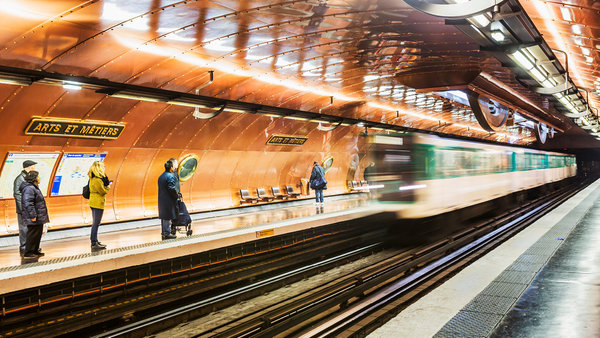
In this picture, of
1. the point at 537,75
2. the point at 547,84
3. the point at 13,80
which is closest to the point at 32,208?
the point at 13,80

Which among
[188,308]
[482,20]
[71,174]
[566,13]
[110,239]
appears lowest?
[188,308]

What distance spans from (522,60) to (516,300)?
5.76 meters

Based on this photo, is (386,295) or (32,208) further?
(32,208)

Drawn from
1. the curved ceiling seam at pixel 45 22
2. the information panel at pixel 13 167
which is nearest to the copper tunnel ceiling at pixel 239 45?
the curved ceiling seam at pixel 45 22

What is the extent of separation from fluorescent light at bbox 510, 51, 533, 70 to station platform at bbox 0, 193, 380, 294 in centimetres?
456

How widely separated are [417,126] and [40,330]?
2671cm

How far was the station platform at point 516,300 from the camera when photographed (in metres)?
4.40

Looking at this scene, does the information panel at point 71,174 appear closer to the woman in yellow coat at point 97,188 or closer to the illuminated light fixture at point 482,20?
the woman in yellow coat at point 97,188

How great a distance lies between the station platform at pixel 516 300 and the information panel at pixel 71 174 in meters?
10.2

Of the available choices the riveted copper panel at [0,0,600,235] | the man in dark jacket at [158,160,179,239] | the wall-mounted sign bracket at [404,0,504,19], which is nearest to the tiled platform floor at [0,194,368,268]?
the riveted copper panel at [0,0,600,235]

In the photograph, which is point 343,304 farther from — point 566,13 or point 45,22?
point 45,22

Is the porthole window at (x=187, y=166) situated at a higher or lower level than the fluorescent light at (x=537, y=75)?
lower

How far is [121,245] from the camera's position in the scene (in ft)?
33.3

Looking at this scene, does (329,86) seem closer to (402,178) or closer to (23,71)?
(402,178)
